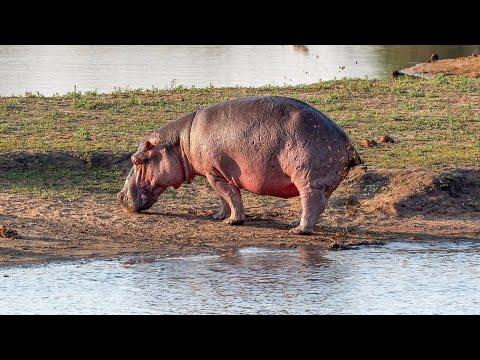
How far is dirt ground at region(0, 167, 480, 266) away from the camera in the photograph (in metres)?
10.3

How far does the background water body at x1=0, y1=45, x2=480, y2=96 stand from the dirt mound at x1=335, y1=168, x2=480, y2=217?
8311 millimetres

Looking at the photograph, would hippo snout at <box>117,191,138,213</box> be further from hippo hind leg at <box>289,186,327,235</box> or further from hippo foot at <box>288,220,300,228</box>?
hippo hind leg at <box>289,186,327,235</box>

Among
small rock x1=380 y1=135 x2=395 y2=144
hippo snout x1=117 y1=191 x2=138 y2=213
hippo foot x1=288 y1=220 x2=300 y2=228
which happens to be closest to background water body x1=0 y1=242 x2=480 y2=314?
hippo foot x1=288 y1=220 x2=300 y2=228

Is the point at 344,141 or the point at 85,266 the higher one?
the point at 344,141

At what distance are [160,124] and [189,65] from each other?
12064mm

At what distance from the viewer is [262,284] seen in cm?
916

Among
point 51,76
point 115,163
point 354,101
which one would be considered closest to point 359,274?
point 115,163

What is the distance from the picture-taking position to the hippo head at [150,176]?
37.3 ft

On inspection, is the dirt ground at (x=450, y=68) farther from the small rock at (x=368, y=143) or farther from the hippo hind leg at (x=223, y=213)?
the hippo hind leg at (x=223, y=213)

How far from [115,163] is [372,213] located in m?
3.11

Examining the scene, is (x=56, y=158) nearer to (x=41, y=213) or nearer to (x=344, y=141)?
(x=41, y=213)

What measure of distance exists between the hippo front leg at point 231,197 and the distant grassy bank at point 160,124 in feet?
4.70

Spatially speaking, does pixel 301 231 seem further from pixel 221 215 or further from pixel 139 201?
pixel 139 201

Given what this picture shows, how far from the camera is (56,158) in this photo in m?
12.7
